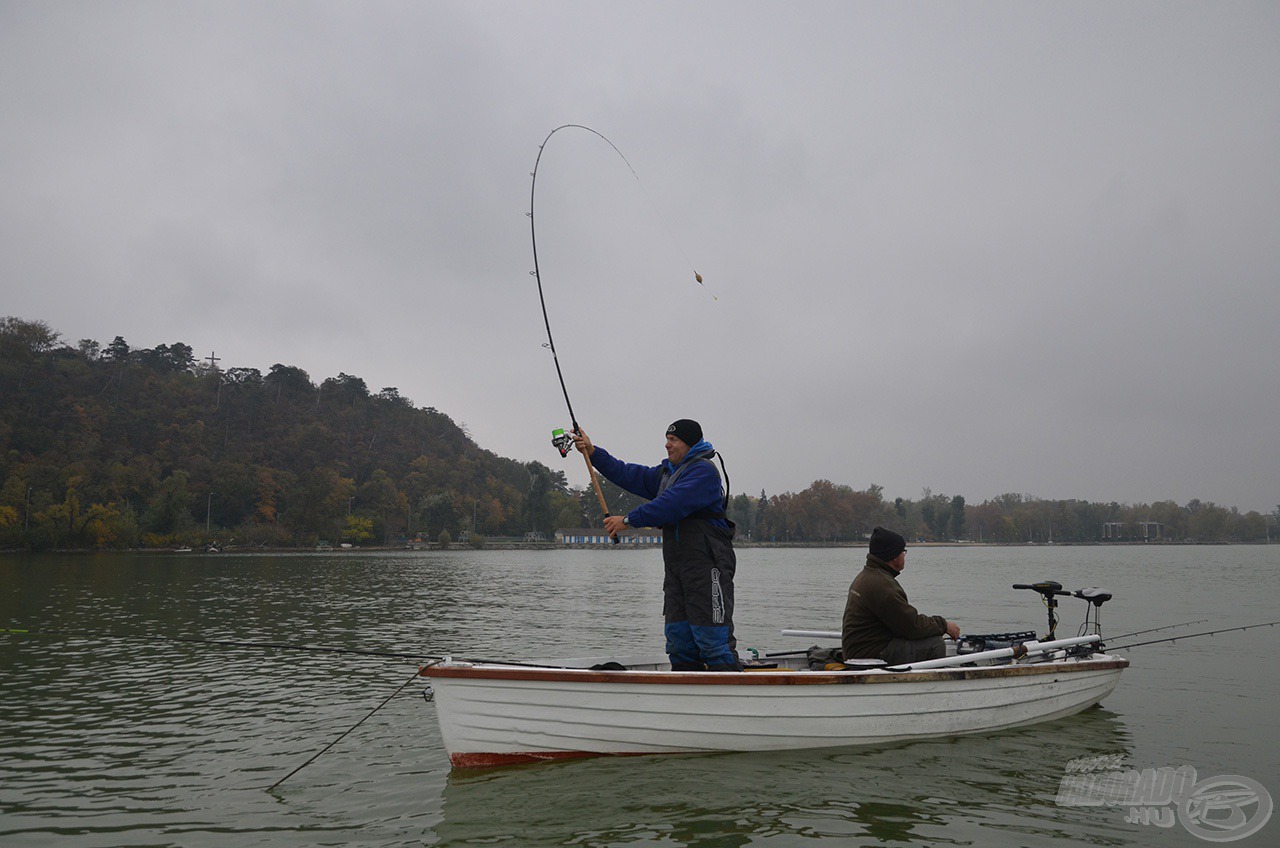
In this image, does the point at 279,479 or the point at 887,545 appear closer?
the point at 887,545

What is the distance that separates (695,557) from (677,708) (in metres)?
1.26

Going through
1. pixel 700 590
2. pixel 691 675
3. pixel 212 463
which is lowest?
pixel 691 675

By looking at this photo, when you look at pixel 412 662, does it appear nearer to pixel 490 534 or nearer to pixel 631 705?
pixel 631 705

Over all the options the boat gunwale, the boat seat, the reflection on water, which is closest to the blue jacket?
the boat gunwale

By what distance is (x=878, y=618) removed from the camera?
7.95 metres

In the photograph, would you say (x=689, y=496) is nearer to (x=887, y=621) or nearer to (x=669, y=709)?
(x=669, y=709)

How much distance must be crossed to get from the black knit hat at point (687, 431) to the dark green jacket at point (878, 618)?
215 centimetres

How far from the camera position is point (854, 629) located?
8.12 metres

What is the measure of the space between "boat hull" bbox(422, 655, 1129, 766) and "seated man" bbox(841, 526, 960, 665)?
0.48 meters

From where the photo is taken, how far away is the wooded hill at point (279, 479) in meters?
97.9

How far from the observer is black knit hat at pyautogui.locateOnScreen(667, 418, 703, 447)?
7.25m

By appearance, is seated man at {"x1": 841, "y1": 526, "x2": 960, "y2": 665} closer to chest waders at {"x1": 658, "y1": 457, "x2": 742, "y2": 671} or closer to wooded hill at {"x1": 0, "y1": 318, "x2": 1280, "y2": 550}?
chest waders at {"x1": 658, "y1": 457, "x2": 742, "y2": 671}

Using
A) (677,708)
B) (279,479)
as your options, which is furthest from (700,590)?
(279,479)

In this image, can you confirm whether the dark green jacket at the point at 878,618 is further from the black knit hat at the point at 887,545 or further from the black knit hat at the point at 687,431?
the black knit hat at the point at 687,431
